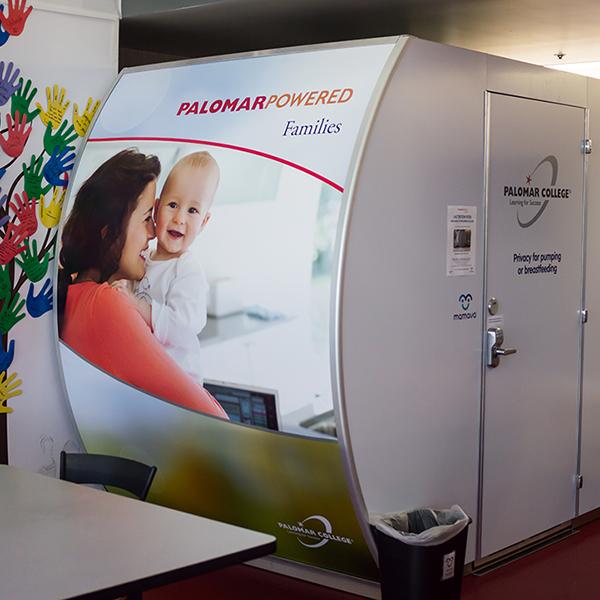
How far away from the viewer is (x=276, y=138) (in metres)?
4.46

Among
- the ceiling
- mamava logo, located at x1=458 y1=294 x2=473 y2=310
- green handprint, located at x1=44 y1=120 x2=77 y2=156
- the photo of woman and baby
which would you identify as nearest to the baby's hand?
the photo of woman and baby

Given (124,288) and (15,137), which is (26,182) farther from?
(124,288)

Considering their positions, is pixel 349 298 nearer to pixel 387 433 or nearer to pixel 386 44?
pixel 387 433

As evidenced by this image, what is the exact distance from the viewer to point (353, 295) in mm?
4191

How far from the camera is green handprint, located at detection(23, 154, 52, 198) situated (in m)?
5.24

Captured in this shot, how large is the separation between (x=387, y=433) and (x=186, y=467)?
108 cm

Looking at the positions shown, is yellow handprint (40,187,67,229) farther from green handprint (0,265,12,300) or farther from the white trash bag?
the white trash bag

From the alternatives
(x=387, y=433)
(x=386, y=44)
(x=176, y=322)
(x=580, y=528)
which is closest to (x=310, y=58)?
(x=386, y=44)

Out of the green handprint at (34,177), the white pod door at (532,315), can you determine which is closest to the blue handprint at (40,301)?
the green handprint at (34,177)

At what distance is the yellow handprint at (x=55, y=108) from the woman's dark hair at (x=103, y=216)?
1.18 feet

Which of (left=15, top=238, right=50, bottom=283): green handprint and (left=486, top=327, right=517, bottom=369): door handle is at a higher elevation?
(left=15, top=238, right=50, bottom=283): green handprint

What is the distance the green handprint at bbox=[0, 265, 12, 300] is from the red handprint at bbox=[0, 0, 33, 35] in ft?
3.83

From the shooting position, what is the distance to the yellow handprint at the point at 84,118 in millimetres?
5387

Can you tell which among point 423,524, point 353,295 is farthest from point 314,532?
point 353,295
